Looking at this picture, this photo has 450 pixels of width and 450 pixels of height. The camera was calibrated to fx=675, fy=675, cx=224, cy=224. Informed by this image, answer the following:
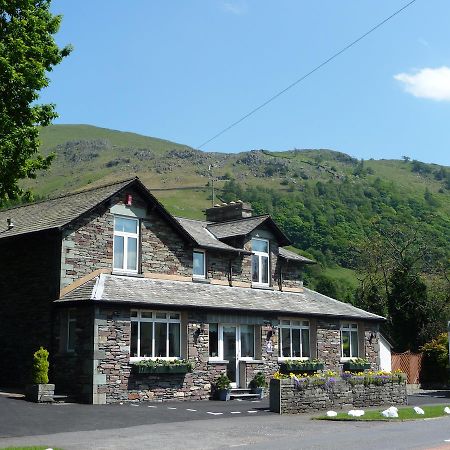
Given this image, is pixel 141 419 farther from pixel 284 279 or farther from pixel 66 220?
pixel 284 279

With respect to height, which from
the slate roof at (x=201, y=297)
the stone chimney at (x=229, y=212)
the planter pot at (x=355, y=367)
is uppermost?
the stone chimney at (x=229, y=212)

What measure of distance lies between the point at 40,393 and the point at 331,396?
922 cm

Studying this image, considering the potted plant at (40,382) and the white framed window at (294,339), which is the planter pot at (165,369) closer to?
the potted plant at (40,382)

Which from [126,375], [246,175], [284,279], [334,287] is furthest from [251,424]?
[246,175]

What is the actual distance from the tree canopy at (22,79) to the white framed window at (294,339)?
1438 cm

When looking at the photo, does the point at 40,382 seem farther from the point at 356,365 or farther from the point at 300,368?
the point at 356,365

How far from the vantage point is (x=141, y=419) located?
60.3 ft

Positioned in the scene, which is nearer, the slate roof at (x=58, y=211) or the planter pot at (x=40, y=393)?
the planter pot at (x=40, y=393)

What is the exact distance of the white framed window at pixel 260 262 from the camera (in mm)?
30812

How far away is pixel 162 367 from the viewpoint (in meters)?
23.5

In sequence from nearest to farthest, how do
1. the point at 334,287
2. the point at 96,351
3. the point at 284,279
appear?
the point at 96,351, the point at 284,279, the point at 334,287

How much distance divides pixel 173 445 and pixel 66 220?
12.2 metres

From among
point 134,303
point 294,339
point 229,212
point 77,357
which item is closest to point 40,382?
point 77,357

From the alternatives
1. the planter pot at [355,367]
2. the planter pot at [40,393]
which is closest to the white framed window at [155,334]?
the planter pot at [40,393]
